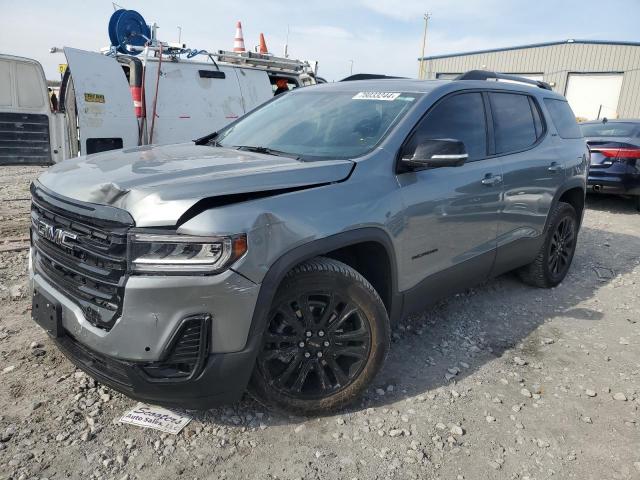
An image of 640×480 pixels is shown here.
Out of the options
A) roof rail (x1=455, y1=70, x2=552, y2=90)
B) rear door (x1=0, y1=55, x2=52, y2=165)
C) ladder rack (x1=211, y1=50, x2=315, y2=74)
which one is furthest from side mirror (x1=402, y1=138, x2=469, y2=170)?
ladder rack (x1=211, y1=50, x2=315, y2=74)

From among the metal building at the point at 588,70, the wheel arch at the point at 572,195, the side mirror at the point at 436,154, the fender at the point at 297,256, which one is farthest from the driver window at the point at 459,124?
the metal building at the point at 588,70

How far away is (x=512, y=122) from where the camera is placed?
12.8 ft

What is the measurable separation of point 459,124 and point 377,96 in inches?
23.2

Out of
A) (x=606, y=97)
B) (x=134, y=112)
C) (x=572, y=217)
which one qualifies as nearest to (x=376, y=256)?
(x=572, y=217)

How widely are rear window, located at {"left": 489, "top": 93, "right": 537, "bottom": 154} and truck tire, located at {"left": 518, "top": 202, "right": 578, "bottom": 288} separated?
771 mm

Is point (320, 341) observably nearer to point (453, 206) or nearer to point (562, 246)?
point (453, 206)

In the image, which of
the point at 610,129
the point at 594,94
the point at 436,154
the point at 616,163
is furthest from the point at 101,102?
the point at 594,94

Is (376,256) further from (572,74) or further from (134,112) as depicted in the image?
(572,74)

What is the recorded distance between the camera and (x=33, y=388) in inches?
106

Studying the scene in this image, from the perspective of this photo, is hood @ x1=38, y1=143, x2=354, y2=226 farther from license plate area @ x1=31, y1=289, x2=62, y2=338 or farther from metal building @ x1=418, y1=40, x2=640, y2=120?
metal building @ x1=418, y1=40, x2=640, y2=120

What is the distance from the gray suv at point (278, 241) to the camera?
203cm

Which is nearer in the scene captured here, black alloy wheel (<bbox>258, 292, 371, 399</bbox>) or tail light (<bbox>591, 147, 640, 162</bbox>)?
black alloy wheel (<bbox>258, 292, 371, 399</bbox>)

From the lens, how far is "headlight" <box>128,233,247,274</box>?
2.00 metres

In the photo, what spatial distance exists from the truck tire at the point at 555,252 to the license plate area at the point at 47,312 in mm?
3749
